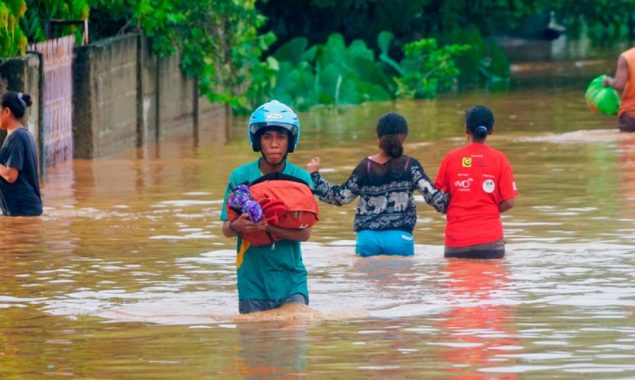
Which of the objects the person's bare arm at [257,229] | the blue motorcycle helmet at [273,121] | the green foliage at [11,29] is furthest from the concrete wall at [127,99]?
the person's bare arm at [257,229]

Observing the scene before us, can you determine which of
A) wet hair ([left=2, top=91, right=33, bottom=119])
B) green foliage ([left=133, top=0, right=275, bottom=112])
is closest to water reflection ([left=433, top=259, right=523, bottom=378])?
wet hair ([left=2, top=91, right=33, bottom=119])

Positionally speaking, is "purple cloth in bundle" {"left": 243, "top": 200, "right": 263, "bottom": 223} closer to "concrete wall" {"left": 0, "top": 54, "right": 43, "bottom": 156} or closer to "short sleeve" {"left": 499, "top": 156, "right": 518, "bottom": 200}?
"short sleeve" {"left": 499, "top": 156, "right": 518, "bottom": 200}

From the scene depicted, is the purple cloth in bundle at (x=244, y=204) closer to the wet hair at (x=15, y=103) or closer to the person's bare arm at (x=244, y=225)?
the person's bare arm at (x=244, y=225)

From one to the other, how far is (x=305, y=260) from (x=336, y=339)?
3.88 metres

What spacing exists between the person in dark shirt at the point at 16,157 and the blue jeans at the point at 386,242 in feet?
13.1

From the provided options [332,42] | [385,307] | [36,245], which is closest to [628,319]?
[385,307]

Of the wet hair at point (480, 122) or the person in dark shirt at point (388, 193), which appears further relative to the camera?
the wet hair at point (480, 122)

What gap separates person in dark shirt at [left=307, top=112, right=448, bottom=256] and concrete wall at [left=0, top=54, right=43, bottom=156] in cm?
670

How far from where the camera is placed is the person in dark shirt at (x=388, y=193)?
12758 millimetres

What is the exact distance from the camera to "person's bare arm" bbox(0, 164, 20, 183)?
1580 cm

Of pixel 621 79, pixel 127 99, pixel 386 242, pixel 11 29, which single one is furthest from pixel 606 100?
pixel 386 242

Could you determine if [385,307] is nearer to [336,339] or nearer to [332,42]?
[336,339]

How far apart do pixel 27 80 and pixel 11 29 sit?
695 mm

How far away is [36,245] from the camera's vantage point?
47.7ft
